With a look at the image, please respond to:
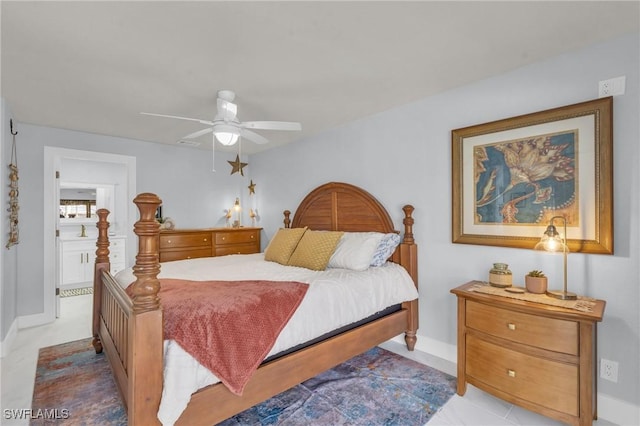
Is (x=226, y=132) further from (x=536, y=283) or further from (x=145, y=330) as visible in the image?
(x=536, y=283)

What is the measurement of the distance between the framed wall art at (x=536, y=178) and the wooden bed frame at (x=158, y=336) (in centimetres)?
64

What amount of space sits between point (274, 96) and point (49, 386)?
3.02 metres

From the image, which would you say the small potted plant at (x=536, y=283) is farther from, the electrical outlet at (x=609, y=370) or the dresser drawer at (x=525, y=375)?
the electrical outlet at (x=609, y=370)

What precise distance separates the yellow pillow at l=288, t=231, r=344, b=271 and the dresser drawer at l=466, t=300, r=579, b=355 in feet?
4.21

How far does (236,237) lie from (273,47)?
3.39m

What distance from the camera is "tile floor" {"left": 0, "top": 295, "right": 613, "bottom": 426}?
200 centimetres

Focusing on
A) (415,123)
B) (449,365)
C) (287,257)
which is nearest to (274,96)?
(415,123)

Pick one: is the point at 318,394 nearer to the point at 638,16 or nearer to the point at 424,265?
the point at 424,265

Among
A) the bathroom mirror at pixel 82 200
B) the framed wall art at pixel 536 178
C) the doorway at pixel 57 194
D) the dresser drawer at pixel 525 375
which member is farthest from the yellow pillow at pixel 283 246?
the bathroom mirror at pixel 82 200

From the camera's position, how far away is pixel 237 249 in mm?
4918

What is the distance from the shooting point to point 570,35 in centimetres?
196

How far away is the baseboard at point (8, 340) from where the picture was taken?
9.62ft

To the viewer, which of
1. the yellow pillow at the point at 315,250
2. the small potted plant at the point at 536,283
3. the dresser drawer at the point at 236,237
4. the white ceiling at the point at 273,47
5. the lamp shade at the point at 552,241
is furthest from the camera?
the dresser drawer at the point at 236,237

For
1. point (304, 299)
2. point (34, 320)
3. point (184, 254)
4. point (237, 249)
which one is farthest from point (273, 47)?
point (34, 320)
